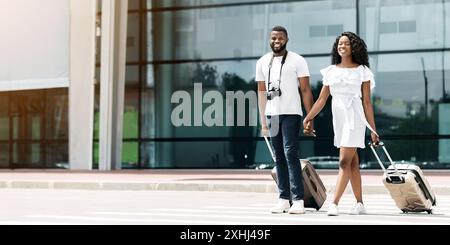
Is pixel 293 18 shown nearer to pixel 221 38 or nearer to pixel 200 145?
pixel 221 38

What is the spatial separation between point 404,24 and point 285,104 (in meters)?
16.7

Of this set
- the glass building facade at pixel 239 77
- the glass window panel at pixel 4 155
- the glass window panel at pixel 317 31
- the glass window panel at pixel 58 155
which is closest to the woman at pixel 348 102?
the glass building facade at pixel 239 77

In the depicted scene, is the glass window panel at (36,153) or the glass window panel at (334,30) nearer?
the glass window panel at (334,30)

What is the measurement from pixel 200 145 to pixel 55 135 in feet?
18.6

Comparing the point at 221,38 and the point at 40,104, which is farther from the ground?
the point at 221,38

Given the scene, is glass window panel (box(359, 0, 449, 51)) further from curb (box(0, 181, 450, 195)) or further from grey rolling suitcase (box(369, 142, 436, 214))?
grey rolling suitcase (box(369, 142, 436, 214))

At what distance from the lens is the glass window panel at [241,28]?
79.7ft

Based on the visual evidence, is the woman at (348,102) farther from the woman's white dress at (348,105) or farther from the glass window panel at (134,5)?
the glass window panel at (134,5)

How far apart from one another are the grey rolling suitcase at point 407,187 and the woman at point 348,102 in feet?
1.08

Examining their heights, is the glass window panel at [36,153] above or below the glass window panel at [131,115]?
below

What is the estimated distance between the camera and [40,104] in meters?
27.8

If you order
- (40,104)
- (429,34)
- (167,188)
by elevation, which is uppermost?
(429,34)
